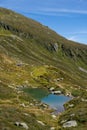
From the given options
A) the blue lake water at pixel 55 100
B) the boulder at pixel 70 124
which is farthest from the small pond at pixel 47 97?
the boulder at pixel 70 124

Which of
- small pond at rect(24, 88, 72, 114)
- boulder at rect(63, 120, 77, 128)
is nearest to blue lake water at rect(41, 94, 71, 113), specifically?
Answer: small pond at rect(24, 88, 72, 114)

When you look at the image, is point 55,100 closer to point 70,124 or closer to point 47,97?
point 47,97

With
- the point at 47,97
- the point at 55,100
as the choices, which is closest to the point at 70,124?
the point at 55,100

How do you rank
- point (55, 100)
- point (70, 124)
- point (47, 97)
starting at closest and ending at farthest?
point (70, 124), point (55, 100), point (47, 97)

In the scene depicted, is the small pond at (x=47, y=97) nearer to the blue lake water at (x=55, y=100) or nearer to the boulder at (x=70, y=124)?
the blue lake water at (x=55, y=100)

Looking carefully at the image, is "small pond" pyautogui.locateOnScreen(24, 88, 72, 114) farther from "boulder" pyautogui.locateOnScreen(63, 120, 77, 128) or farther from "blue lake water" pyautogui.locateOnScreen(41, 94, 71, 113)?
"boulder" pyautogui.locateOnScreen(63, 120, 77, 128)

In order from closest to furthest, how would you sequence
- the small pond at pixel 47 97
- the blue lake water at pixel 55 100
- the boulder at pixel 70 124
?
1. the boulder at pixel 70 124
2. the blue lake water at pixel 55 100
3. the small pond at pixel 47 97

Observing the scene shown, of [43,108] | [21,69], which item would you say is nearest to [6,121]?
[43,108]

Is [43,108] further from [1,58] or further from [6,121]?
[1,58]

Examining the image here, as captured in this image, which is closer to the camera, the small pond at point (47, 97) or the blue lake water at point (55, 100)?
the blue lake water at point (55, 100)

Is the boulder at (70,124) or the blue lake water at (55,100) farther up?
the blue lake water at (55,100)

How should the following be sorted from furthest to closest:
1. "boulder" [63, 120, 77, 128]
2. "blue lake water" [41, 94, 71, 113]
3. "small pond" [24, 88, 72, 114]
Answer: "small pond" [24, 88, 72, 114]
"blue lake water" [41, 94, 71, 113]
"boulder" [63, 120, 77, 128]
